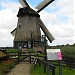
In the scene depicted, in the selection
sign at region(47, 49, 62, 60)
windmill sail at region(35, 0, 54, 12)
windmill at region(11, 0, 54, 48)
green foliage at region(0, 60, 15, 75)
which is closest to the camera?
sign at region(47, 49, 62, 60)

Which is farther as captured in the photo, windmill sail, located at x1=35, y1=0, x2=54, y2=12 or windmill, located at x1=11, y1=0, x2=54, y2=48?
windmill, located at x1=11, y1=0, x2=54, y2=48

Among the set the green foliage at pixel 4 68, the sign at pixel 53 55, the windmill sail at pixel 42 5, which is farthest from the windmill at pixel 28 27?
the sign at pixel 53 55

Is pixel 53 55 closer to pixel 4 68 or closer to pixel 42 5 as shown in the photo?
pixel 4 68

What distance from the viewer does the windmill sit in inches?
1873

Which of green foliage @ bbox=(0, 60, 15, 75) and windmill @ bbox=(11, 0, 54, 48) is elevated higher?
windmill @ bbox=(11, 0, 54, 48)

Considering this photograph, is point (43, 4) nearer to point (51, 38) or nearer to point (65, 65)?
point (51, 38)

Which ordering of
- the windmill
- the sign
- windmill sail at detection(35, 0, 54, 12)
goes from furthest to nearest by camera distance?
1. the windmill
2. windmill sail at detection(35, 0, 54, 12)
3. the sign

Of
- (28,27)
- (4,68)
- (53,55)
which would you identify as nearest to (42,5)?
(28,27)

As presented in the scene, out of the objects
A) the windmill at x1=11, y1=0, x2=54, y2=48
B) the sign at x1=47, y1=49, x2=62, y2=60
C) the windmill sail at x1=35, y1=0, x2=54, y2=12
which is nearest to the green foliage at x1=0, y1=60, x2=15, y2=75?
the sign at x1=47, y1=49, x2=62, y2=60

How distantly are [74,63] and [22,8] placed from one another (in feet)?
102

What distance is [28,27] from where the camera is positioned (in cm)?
4812

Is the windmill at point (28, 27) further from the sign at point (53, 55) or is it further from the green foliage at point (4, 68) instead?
the sign at point (53, 55)

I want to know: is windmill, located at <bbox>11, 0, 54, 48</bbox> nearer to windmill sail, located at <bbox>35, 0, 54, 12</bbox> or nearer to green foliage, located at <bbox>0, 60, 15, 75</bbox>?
windmill sail, located at <bbox>35, 0, 54, 12</bbox>

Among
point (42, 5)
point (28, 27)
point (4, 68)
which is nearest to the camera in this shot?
point (4, 68)
